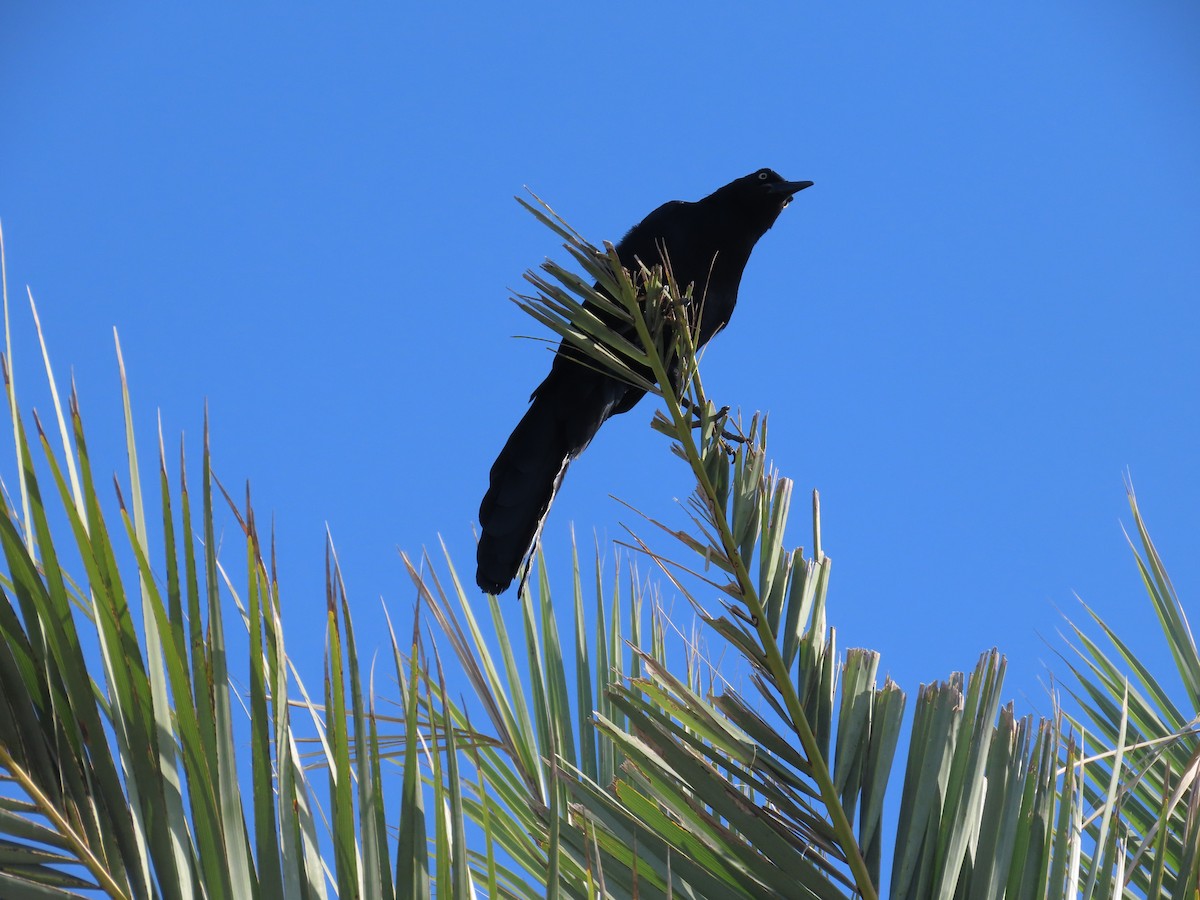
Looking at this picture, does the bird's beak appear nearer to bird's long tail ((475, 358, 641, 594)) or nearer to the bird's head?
the bird's head

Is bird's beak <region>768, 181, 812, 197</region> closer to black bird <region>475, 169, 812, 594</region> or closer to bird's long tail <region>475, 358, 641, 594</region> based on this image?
black bird <region>475, 169, 812, 594</region>

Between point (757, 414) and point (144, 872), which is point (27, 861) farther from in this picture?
point (757, 414)

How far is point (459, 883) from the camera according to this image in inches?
32.9

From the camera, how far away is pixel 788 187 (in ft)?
13.9

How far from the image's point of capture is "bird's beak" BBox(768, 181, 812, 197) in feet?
13.9

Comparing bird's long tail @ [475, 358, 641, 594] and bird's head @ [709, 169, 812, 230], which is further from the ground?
bird's head @ [709, 169, 812, 230]

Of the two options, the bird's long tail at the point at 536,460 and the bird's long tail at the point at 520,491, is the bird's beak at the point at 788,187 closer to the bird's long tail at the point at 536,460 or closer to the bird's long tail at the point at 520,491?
the bird's long tail at the point at 536,460

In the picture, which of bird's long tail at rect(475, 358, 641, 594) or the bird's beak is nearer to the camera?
bird's long tail at rect(475, 358, 641, 594)

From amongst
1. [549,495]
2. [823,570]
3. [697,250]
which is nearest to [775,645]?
[823,570]

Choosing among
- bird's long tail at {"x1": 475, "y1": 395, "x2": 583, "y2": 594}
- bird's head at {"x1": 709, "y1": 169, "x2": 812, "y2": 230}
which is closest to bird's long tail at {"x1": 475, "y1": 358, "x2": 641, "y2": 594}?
bird's long tail at {"x1": 475, "y1": 395, "x2": 583, "y2": 594}

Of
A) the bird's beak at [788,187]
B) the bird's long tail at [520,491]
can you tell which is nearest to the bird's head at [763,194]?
the bird's beak at [788,187]

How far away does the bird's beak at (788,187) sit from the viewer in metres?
4.24

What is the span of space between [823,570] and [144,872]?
2.82 feet

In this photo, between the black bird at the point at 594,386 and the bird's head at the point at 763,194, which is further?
the bird's head at the point at 763,194
